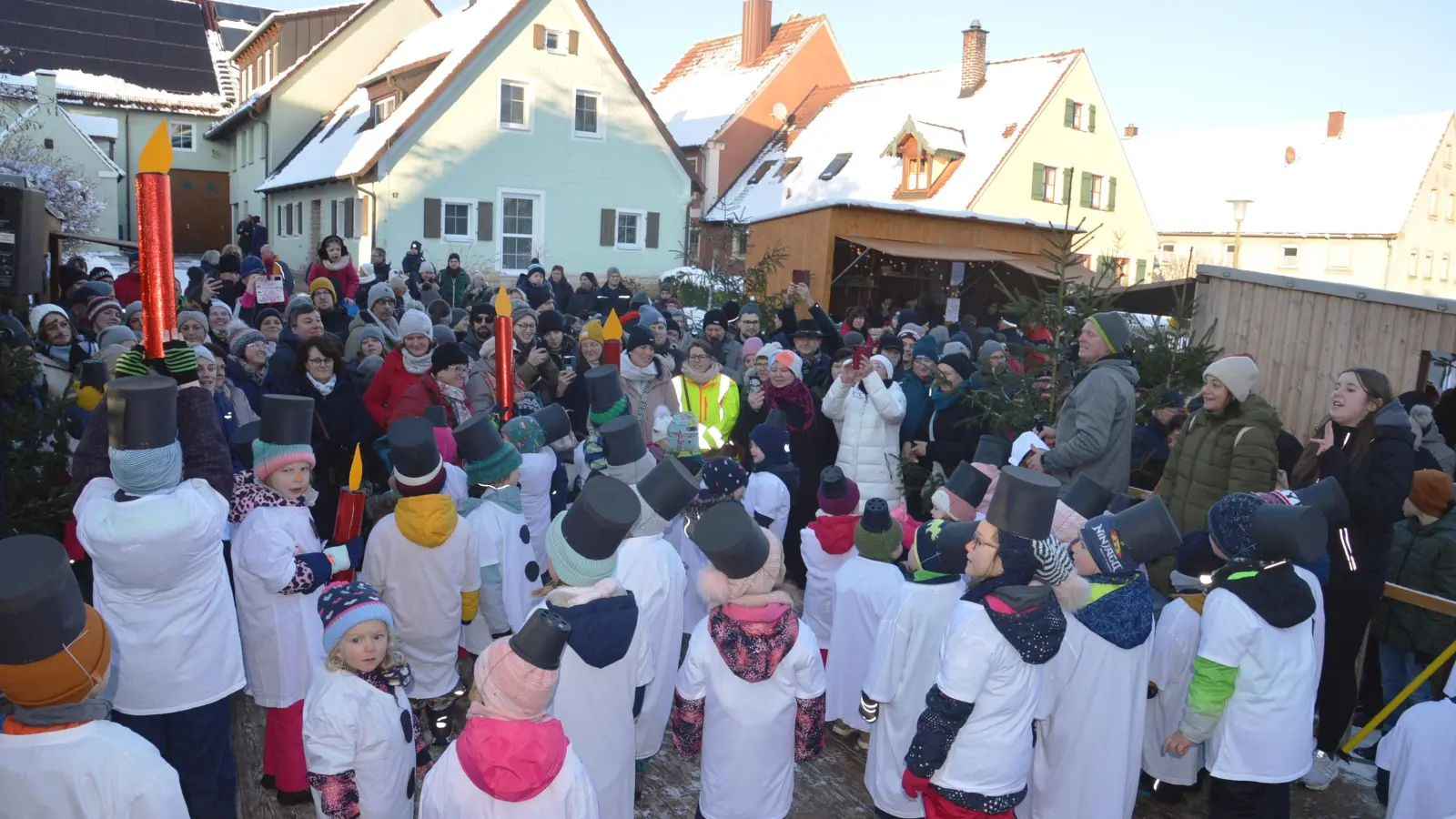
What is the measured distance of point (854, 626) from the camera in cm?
519

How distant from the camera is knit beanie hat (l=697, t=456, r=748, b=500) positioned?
5.11 metres

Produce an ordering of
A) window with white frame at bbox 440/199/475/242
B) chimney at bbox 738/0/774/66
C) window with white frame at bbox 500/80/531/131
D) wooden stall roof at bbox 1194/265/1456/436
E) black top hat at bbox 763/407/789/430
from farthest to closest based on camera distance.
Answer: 1. chimney at bbox 738/0/774/66
2. window with white frame at bbox 500/80/531/131
3. window with white frame at bbox 440/199/475/242
4. wooden stall roof at bbox 1194/265/1456/436
5. black top hat at bbox 763/407/789/430

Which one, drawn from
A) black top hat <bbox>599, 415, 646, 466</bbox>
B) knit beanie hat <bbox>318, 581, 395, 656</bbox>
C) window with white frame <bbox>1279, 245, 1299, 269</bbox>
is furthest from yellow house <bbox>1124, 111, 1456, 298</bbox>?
knit beanie hat <bbox>318, 581, 395, 656</bbox>

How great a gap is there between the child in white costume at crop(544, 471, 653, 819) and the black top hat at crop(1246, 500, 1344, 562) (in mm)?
2412

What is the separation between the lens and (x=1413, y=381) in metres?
7.77

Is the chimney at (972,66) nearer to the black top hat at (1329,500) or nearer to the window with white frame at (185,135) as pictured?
the window with white frame at (185,135)

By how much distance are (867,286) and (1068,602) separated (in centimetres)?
1524

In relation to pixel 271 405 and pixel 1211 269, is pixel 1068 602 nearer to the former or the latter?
pixel 271 405

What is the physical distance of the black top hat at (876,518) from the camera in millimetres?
4883

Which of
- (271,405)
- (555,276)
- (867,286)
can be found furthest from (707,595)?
(867,286)

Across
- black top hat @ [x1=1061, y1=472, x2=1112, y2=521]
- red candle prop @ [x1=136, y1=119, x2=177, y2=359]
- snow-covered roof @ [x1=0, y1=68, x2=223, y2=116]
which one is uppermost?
snow-covered roof @ [x1=0, y1=68, x2=223, y2=116]

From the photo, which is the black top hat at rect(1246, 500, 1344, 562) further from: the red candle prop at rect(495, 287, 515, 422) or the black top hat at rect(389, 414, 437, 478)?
the red candle prop at rect(495, 287, 515, 422)

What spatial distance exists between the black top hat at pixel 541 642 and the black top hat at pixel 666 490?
149 centimetres

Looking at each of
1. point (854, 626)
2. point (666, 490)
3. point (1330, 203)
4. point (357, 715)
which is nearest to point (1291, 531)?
point (854, 626)
